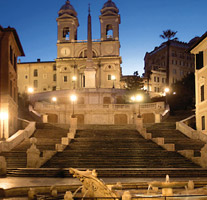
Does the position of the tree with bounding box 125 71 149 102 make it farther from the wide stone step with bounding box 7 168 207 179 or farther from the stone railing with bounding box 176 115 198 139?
the wide stone step with bounding box 7 168 207 179

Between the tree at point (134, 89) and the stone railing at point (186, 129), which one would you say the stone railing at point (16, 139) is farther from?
the tree at point (134, 89)

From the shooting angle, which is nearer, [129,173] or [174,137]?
[129,173]

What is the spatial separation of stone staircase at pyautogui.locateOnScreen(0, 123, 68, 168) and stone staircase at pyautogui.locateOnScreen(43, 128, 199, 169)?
1.86 m

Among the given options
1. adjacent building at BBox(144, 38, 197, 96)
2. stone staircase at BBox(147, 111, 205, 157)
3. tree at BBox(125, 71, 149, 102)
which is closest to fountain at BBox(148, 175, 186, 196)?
stone staircase at BBox(147, 111, 205, 157)

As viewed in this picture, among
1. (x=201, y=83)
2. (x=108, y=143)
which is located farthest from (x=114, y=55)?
(x=108, y=143)

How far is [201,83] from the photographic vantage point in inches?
1352

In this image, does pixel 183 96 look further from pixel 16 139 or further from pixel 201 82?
pixel 16 139

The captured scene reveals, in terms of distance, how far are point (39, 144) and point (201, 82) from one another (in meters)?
17.2

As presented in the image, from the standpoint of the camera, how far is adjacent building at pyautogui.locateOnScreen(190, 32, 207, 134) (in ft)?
108

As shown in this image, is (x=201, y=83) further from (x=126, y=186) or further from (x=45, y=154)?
(x=126, y=186)

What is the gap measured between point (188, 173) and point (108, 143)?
9.09 meters

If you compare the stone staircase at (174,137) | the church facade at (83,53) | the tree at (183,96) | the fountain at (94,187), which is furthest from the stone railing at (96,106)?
the fountain at (94,187)

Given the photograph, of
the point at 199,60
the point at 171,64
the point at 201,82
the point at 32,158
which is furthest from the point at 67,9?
the point at 32,158

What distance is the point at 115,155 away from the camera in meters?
24.4
